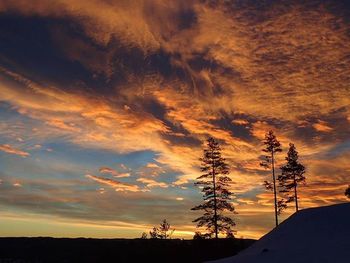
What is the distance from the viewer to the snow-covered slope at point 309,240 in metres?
27.7

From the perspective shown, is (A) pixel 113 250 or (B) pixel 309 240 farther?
(A) pixel 113 250

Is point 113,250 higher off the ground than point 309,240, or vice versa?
point 113,250

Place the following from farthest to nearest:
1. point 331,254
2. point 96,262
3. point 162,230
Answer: point 162,230, point 96,262, point 331,254

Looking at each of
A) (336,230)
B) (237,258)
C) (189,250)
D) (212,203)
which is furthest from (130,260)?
(336,230)

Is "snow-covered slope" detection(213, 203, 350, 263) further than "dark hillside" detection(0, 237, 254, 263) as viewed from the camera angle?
No

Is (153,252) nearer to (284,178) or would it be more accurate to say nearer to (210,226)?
(210,226)

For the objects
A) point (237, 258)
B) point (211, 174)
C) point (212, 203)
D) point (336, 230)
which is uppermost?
point (211, 174)

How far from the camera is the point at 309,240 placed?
1265 inches

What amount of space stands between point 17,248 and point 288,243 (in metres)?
57.5

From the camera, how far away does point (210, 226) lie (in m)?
54.2

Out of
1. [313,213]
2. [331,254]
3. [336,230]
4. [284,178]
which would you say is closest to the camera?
[331,254]

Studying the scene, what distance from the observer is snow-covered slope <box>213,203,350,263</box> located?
1091 inches

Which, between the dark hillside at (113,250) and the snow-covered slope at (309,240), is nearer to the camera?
the snow-covered slope at (309,240)

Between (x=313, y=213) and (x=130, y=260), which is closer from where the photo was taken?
(x=313, y=213)
